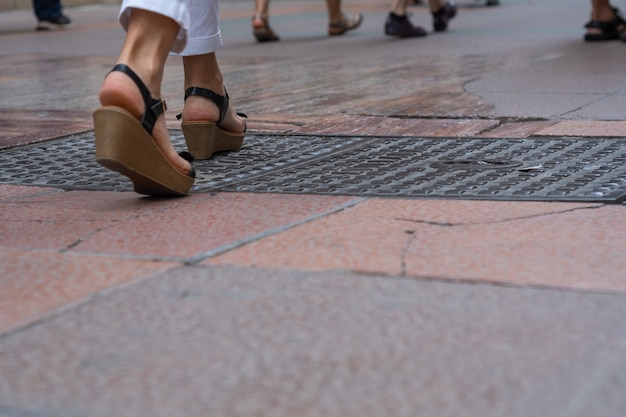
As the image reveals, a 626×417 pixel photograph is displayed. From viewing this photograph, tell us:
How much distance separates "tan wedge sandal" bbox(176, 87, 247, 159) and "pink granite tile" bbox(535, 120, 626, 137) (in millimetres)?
864

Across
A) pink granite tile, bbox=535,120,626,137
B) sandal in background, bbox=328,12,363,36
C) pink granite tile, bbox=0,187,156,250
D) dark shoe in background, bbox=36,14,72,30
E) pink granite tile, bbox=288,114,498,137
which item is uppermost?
pink granite tile, bbox=0,187,156,250

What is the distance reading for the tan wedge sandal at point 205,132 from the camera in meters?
2.90

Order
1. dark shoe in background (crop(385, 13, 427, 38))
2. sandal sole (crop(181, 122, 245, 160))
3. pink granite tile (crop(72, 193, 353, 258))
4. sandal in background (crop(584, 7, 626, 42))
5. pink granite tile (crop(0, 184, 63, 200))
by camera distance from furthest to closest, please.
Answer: dark shoe in background (crop(385, 13, 427, 38))
sandal in background (crop(584, 7, 626, 42))
sandal sole (crop(181, 122, 245, 160))
pink granite tile (crop(0, 184, 63, 200))
pink granite tile (crop(72, 193, 353, 258))

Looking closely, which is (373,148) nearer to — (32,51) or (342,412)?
(342,412)

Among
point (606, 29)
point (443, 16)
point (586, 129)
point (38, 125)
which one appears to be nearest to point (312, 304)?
point (586, 129)

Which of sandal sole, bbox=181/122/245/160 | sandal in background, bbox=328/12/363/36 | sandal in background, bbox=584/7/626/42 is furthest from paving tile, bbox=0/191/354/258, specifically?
sandal in background, bbox=328/12/363/36

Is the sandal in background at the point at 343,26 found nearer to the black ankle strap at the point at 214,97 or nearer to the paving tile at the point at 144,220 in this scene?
the black ankle strap at the point at 214,97

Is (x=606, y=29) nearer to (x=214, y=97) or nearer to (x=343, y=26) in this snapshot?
(x=343, y=26)

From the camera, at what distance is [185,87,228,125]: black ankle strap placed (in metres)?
2.92

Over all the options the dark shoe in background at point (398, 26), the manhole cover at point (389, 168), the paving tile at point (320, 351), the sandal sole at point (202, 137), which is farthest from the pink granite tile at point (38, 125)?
the dark shoe in background at point (398, 26)

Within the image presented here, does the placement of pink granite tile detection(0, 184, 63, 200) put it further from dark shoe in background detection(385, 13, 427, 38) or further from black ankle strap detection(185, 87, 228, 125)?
dark shoe in background detection(385, 13, 427, 38)

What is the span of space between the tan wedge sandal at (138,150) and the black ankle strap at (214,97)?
1.66 ft

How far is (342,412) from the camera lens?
1.21m

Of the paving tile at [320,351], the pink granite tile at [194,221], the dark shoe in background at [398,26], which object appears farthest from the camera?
the dark shoe in background at [398,26]
